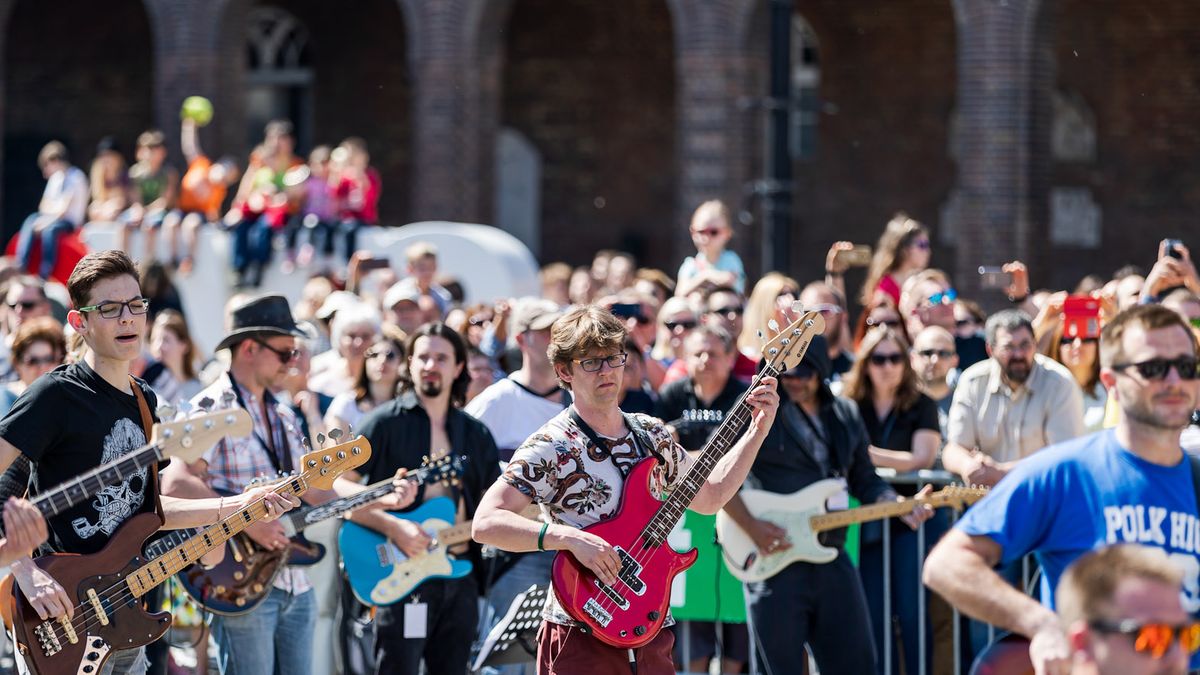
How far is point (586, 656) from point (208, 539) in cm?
131

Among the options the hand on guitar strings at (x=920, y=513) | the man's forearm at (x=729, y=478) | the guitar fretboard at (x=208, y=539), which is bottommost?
the hand on guitar strings at (x=920, y=513)

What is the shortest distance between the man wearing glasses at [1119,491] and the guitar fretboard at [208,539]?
237cm

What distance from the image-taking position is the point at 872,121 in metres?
22.7

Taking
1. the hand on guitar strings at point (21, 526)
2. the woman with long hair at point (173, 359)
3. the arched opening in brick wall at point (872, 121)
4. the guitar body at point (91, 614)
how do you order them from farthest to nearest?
the arched opening in brick wall at point (872, 121) → the woman with long hair at point (173, 359) → the guitar body at point (91, 614) → the hand on guitar strings at point (21, 526)

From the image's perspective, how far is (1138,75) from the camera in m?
21.5

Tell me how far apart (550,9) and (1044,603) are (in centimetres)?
2057

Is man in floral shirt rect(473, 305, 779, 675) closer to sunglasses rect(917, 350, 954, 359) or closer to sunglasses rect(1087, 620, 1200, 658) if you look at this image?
sunglasses rect(1087, 620, 1200, 658)

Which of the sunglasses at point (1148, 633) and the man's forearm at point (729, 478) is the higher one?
the sunglasses at point (1148, 633)

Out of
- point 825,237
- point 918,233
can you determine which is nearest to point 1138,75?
point 825,237

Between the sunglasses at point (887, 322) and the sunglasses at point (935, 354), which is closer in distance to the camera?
the sunglasses at point (935, 354)

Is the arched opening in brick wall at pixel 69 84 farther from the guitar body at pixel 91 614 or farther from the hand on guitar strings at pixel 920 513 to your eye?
the guitar body at pixel 91 614

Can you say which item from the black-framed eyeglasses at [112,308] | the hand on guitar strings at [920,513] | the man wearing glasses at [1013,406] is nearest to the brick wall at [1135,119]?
the man wearing glasses at [1013,406]

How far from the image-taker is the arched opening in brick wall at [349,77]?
2467 centimetres

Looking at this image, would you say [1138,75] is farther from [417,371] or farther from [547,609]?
[547,609]
